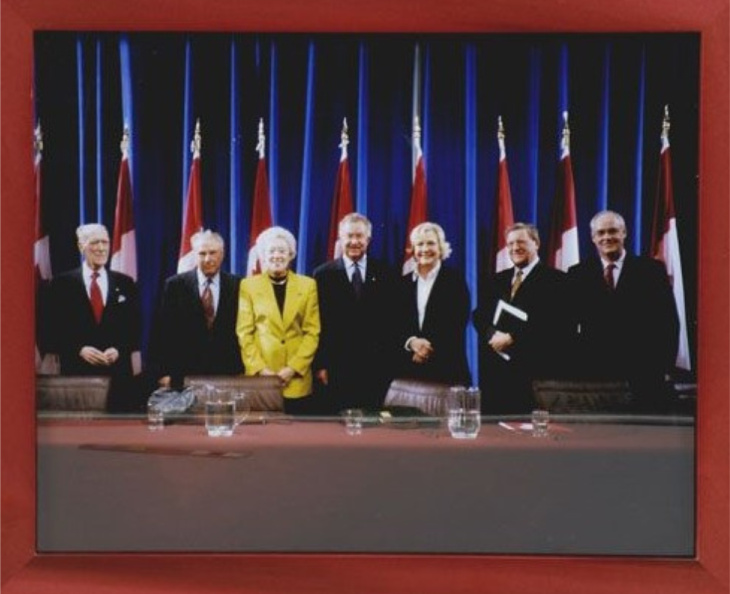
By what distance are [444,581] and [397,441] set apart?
1.22 feet

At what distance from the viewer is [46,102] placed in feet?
8.21

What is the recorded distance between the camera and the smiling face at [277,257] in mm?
2553

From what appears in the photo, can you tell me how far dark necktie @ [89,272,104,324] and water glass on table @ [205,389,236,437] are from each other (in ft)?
1.27

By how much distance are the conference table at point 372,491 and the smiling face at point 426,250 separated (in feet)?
1.42

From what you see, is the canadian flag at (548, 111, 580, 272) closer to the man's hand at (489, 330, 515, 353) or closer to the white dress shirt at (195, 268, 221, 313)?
the man's hand at (489, 330, 515, 353)

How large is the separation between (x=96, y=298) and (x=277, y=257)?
495mm

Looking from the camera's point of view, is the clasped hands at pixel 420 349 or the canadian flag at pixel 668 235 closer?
the canadian flag at pixel 668 235

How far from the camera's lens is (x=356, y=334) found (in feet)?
8.57

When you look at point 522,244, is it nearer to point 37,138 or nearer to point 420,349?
point 420,349

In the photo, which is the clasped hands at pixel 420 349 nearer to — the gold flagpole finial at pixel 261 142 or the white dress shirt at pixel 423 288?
the white dress shirt at pixel 423 288

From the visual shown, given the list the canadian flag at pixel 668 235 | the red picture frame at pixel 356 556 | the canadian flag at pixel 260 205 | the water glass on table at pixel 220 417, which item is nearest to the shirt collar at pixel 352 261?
the canadian flag at pixel 260 205

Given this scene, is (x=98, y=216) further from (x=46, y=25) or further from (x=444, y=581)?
(x=444, y=581)

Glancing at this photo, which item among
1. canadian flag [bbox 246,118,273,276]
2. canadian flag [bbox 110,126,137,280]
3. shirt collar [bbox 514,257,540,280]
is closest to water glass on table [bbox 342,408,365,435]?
canadian flag [bbox 246,118,273,276]

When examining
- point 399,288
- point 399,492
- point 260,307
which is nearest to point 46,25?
point 260,307
